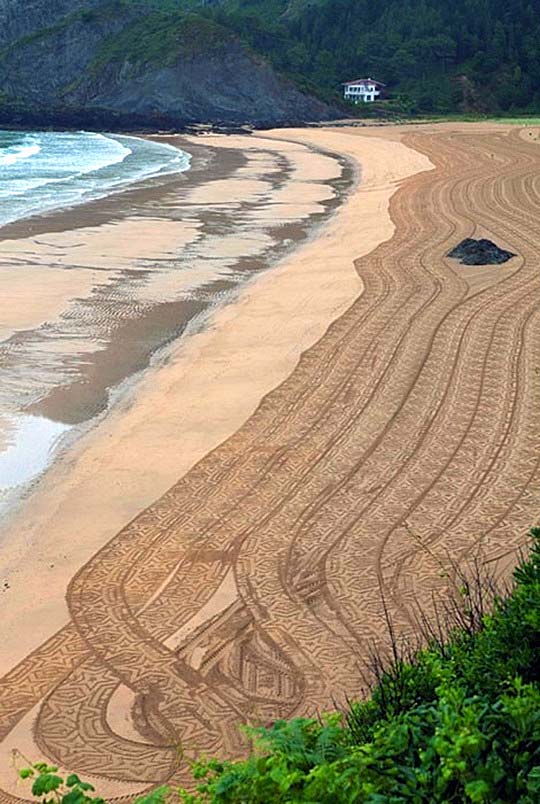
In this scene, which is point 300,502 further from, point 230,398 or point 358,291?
point 358,291

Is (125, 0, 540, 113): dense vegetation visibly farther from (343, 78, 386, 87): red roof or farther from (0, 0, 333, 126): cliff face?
(0, 0, 333, 126): cliff face

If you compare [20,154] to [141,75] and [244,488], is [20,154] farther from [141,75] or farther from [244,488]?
[141,75]

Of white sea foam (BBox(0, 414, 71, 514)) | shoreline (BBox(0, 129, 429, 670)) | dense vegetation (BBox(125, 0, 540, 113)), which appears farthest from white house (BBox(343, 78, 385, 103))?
white sea foam (BBox(0, 414, 71, 514))

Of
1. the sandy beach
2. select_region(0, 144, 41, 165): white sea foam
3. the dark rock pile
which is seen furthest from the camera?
select_region(0, 144, 41, 165): white sea foam

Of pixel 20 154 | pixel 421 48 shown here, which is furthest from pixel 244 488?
pixel 421 48

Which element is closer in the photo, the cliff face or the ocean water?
the ocean water

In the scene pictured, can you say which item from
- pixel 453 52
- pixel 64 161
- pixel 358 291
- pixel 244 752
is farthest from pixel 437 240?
pixel 453 52

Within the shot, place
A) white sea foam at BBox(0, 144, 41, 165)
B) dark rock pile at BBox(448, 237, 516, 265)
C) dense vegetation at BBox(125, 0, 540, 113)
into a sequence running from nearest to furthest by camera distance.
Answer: dark rock pile at BBox(448, 237, 516, 265) < white sea foam at BBox(0, 144, 41, 165) < dense vegetation at BBox(125, 0, 540, 113)

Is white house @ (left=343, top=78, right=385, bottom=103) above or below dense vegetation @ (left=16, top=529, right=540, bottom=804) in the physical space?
above
